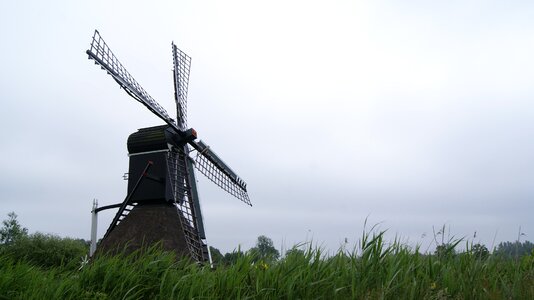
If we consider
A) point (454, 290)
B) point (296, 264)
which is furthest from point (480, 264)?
point (296, 264)

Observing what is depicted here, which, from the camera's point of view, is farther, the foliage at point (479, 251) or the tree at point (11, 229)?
the tree at point (11, 229)

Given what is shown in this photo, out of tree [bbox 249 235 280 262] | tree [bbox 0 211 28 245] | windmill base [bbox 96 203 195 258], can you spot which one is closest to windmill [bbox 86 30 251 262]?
windmill base [bbox 96 203 195 258]

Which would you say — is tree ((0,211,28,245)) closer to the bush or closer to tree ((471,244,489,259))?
the bush

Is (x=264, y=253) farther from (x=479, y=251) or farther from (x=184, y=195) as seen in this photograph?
(x=184, y=195)

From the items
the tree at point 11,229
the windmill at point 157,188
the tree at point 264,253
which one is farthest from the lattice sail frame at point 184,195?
the tree at point 11,229

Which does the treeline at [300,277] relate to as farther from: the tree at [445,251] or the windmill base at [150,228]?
the windmill base at [150,228]

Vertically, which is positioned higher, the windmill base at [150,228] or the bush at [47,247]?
the windmill base at [150,228]

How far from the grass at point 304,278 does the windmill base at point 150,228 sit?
11648mm

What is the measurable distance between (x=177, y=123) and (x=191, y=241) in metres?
6.18

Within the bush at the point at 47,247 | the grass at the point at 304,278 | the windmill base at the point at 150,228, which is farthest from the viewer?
the bush at the point at 47,247

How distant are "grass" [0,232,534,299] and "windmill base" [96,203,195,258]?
11.6m

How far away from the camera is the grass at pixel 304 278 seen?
14.5 ft

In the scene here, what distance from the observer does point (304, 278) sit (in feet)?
15.5

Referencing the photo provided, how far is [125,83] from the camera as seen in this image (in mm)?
19594
